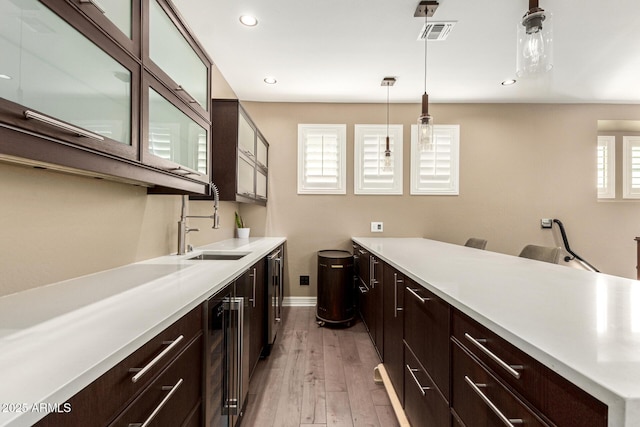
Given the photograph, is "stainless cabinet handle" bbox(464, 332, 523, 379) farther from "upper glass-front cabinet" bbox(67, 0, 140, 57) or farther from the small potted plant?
the small potted plant

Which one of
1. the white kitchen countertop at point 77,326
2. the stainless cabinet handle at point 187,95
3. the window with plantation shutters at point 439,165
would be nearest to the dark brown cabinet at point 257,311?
the white kitchen countertop at point 77,326

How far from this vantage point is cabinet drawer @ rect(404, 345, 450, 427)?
1085 mm

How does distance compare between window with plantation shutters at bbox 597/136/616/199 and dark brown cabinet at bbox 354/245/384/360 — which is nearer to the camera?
dark brown cabinet at bbox 354/245/384/360

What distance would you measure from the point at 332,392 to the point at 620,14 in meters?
3.49

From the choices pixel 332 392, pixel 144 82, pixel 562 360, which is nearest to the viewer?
pixel 562 360

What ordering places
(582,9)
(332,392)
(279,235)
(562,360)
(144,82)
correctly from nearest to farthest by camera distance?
1. (562,360)
2. (144,82)
3. (332,392)
4. (582,9)
5. (279,235)

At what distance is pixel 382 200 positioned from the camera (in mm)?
3762

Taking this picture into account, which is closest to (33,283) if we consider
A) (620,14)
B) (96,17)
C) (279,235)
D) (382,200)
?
(96,17)

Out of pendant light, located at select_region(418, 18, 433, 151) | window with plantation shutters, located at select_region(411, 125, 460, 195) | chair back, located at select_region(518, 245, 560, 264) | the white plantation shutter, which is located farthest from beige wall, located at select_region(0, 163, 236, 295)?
window with plantation shutters, located at select_region(411, 125, 460, 195)

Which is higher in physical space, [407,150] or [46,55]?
[407,150]

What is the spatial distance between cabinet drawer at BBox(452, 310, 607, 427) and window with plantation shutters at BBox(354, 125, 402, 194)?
294 centimetres

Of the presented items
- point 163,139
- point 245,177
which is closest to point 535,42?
point 163,139

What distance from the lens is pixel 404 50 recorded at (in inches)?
101

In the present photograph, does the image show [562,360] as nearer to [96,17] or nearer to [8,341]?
[8,341]
